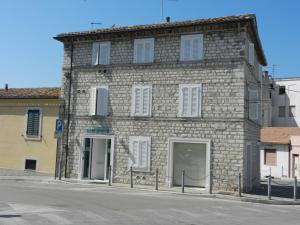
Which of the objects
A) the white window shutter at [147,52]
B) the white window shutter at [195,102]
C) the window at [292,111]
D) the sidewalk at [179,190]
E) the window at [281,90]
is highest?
the window at [281,90]

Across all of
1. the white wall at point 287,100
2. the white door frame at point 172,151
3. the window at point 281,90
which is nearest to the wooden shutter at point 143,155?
the white door frame at point 172,151

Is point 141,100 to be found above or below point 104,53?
below

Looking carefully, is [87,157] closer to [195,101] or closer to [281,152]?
[195,101]

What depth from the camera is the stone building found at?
61.2 feet

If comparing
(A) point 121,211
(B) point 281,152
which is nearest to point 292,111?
(B) point 281,152

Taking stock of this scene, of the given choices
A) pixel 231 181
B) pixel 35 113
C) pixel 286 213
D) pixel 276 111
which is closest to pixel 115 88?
pixel 35 113

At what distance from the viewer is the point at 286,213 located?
42.9ft

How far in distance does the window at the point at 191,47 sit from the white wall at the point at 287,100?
3260cm

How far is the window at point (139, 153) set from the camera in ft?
65.8

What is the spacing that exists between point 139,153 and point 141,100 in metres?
2.63

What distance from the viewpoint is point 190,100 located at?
1936cm

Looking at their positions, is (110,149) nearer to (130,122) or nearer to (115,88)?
(130,122)

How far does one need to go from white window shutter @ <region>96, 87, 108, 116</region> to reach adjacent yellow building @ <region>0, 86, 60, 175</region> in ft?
10.3

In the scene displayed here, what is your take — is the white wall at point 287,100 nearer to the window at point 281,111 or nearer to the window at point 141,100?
the window at point 281,111
